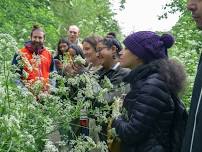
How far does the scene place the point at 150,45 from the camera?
3969 mm

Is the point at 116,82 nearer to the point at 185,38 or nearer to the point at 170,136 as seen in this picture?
the point at 170,136

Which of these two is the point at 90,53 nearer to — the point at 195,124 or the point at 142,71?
the point at 142,71

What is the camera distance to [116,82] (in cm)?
482

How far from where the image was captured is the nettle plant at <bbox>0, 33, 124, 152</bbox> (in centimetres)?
317

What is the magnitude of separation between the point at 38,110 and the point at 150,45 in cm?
92

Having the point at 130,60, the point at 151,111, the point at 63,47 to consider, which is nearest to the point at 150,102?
the point at 151,111

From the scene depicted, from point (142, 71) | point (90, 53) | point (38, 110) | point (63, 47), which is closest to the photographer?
point (38, 110)

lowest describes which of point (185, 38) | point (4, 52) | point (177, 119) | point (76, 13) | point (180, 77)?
point (76, 13)

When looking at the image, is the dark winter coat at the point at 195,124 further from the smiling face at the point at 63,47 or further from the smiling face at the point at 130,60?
the smiling face at the point at 63,47

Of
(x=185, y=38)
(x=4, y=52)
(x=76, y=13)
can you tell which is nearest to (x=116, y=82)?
(x=4, y=52)

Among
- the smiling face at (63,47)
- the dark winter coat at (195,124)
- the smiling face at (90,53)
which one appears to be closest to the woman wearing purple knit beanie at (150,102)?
the dark winter coat at (195,124)

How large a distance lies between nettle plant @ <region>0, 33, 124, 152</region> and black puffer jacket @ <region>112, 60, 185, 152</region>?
197mm

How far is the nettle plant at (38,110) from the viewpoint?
3.17 metres

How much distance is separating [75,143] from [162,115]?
583mm
